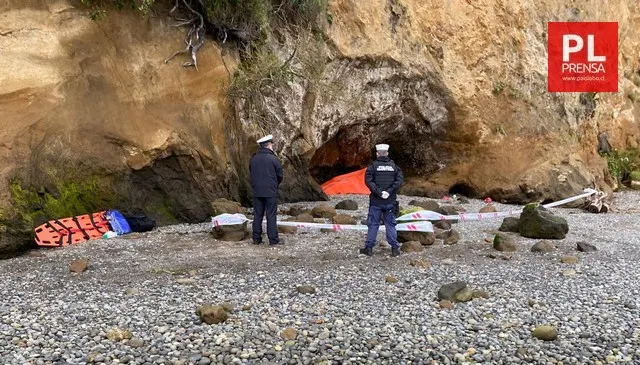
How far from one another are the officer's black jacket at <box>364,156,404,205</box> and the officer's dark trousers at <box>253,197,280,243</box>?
5.53 feet

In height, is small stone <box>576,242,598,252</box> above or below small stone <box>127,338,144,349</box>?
below

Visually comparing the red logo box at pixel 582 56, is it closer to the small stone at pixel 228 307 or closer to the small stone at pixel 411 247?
the small stone at pixel 411 247

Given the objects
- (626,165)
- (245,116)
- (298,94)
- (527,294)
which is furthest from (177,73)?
(626,165)

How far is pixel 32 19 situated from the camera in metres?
9.21

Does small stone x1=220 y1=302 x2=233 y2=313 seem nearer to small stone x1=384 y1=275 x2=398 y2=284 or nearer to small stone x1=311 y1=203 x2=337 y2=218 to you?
small stone x1=384 y1=275 x2=398 y2=284

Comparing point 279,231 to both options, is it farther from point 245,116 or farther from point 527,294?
point 527,294

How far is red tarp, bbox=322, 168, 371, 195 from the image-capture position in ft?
52.4

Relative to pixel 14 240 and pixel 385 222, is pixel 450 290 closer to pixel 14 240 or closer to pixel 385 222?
pixel 385 222

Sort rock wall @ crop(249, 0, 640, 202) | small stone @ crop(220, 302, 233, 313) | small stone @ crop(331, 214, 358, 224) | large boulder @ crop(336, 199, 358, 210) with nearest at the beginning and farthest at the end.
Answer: small stone @ crop(220, 302, 233, 313) < small stone @ crop(331, 214, 358, 224) < large boulder @ crop(336, 199, 358, 210) < rock wall @ crop(249, 0, 640, 202)

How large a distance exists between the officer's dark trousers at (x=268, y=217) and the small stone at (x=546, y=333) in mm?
4702

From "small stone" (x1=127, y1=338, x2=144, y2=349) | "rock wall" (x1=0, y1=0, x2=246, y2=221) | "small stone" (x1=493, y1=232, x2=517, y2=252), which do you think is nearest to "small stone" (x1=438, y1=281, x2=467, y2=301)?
"small stone" (x1=493, y1=232, x2=517, y2=252)

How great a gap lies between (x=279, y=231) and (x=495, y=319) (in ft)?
16.7

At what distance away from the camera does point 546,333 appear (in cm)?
491

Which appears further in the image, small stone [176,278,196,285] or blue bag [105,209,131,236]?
blue bag [105,209,131,236]
